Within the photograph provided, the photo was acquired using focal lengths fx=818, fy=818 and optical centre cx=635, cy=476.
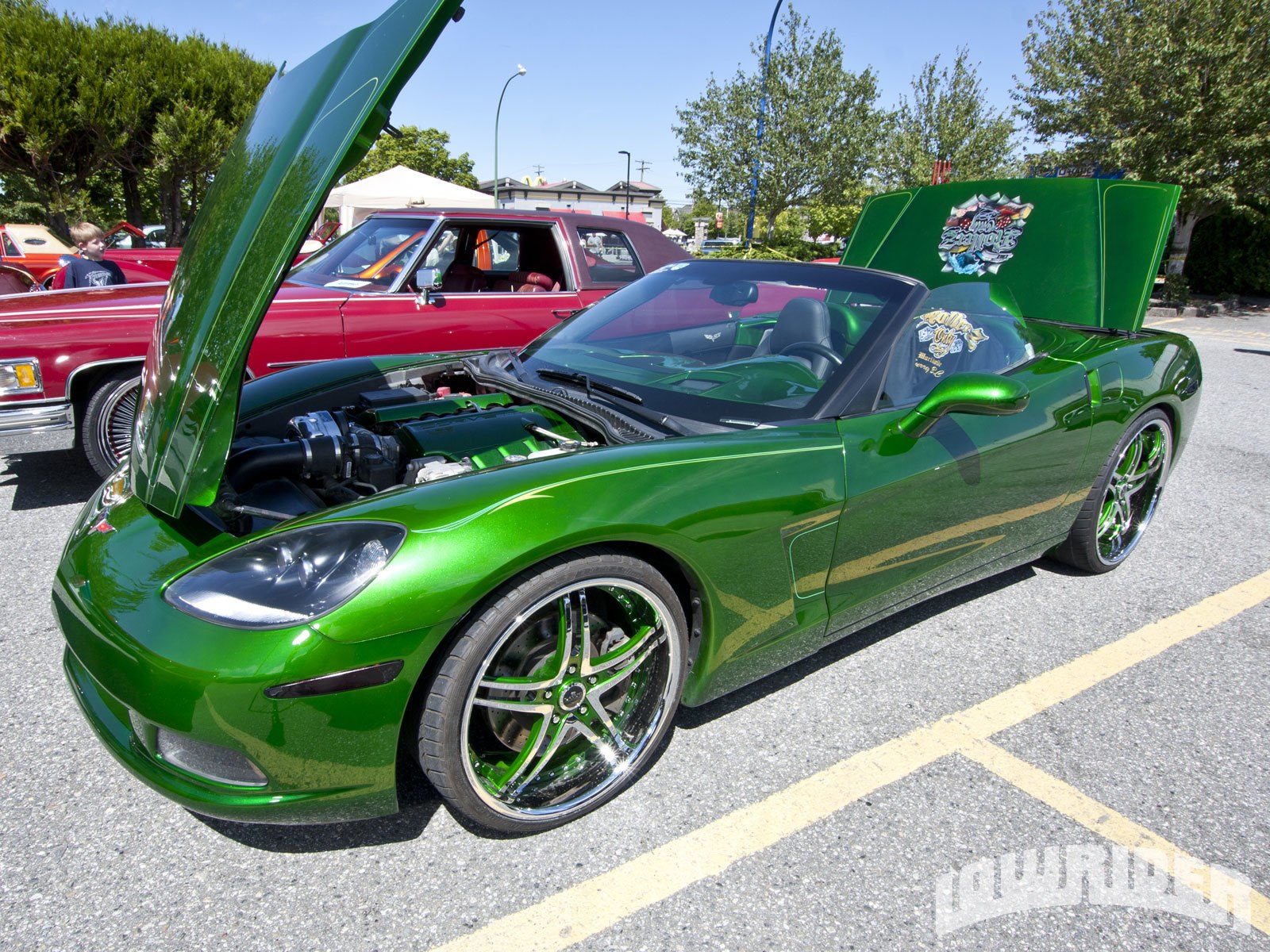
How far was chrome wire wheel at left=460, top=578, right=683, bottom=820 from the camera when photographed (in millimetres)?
1808

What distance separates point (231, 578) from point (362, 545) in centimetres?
29

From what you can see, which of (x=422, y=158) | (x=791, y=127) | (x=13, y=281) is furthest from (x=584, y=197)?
(x=13, y=281)

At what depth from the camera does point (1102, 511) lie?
135 inches

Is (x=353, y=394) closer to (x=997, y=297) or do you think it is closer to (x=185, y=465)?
(x=185, y=465)

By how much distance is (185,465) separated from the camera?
75.9 inches

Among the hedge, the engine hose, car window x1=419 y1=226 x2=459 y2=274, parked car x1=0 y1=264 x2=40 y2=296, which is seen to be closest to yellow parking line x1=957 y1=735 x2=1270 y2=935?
the engine hose

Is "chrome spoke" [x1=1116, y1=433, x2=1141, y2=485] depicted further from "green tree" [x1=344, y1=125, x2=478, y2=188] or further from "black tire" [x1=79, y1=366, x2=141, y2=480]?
"green tree" [x1=344, y1=125, x2=478, y2=188]

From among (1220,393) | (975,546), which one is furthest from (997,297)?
(1220,393)

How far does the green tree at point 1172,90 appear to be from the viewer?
15.1 meters

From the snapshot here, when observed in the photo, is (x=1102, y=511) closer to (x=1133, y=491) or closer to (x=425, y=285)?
(x=1133, y=491)

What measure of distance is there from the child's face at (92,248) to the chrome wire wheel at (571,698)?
6703 mm

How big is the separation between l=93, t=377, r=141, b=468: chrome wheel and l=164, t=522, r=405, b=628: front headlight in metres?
2.94

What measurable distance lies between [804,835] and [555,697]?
70 cm

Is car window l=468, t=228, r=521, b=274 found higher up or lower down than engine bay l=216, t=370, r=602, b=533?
higher up
